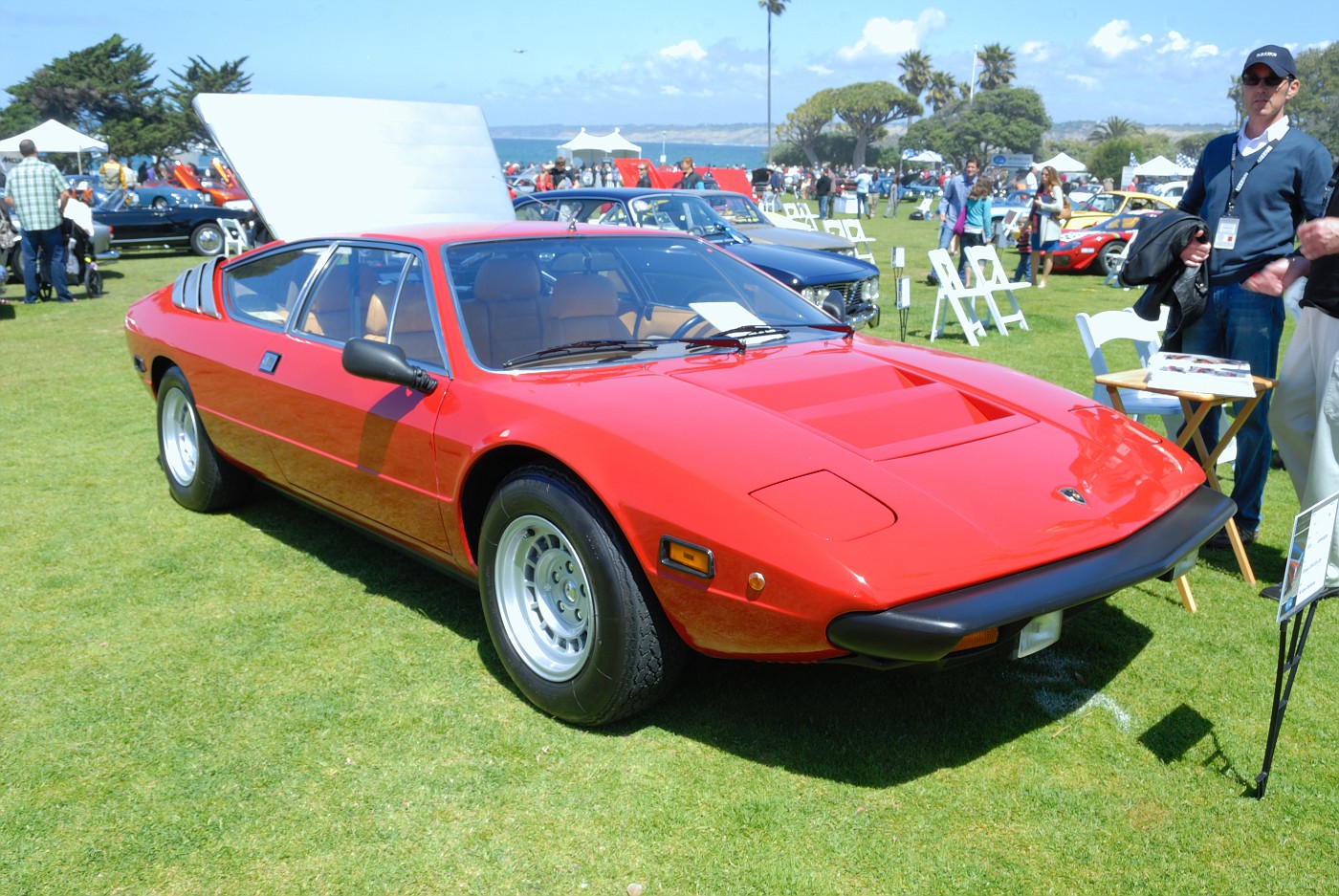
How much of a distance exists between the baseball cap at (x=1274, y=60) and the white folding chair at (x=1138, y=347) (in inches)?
46.8

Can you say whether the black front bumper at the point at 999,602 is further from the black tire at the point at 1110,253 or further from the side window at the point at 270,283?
the black tire at the point at 1110,253

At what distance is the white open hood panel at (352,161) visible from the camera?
7.25m

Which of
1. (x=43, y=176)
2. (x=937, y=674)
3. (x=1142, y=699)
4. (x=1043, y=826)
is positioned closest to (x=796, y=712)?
(x=937, y=674)

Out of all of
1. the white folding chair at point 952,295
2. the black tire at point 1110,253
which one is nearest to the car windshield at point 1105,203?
the black tire at point 1110,253

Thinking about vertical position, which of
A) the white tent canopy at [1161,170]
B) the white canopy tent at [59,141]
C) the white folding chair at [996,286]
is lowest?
the white tent canopy at [1161,170]

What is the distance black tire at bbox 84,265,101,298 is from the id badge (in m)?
13.6

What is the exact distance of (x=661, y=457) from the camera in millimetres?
2635

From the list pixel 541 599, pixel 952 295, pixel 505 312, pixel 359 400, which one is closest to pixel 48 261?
pixel 952 295

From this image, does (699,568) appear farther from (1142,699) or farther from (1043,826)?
(1142,699)

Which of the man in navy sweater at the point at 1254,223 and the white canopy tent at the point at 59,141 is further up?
the white canopy tent at the point at 59,141

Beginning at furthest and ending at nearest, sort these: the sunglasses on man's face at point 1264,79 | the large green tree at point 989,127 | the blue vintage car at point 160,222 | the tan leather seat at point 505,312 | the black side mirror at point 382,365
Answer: the large green tree at point 989,127 < the blue vintage car at point 160,222 < the sunglasses on man's face at point 1264,79 < the tan leather seat at point 505,312 < the black side mirror at point 382,365

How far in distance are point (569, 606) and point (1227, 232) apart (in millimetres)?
3224

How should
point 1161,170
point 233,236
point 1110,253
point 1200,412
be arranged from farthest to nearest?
point 1161,170 → point 233,236 → point 1110,253 → point 1200,412

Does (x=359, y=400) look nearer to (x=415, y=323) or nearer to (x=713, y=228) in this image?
(x=415, y=323)
